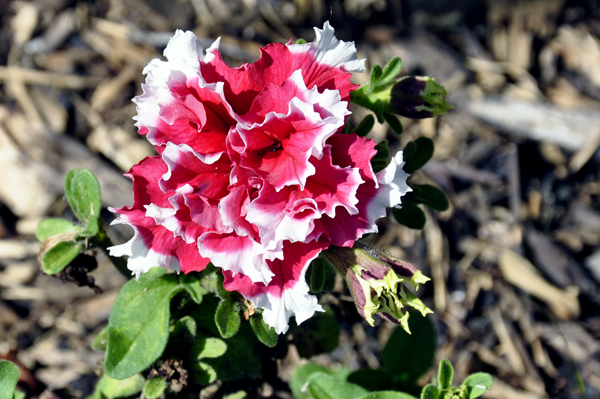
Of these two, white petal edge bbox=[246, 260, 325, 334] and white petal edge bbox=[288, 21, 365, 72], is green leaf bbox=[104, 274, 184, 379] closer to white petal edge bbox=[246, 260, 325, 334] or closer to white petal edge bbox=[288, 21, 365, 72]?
white petal edge bbox=[246, 260, 325, 334]

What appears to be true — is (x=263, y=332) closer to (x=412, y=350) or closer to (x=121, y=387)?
(x=121, y=387)

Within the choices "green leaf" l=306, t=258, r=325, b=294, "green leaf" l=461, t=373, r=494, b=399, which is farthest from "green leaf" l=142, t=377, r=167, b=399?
"green leaf" l=461, t=373, r=494, b=399

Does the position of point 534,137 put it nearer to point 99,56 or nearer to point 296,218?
point 296,218

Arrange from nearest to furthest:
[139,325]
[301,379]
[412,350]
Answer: [139,325], [301,379], [412,350]

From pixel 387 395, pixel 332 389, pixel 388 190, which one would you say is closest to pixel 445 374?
pixel 387 395

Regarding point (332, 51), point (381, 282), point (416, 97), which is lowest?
point (381, 282)

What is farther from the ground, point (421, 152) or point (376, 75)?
point (376, 75)

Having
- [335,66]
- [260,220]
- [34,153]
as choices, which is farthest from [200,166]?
[34,153]
